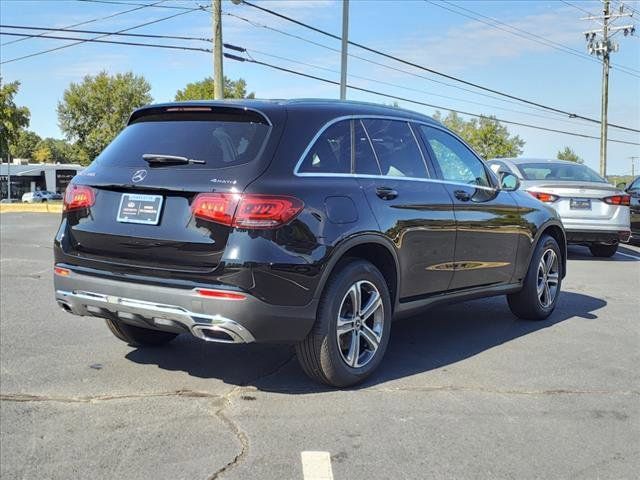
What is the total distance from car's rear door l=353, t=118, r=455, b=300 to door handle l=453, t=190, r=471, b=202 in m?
0.16

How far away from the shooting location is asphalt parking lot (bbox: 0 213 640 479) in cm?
324

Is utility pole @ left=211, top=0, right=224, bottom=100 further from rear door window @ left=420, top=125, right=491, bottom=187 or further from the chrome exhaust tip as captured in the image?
the chrome exhaust tip

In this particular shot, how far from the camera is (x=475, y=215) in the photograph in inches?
213

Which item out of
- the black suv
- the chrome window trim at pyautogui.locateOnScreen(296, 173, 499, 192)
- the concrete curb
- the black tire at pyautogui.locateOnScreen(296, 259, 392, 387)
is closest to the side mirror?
the chrome window trim at pyautogui.locateOnScreen(296, 173, 499, 192)

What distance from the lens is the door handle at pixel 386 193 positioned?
4438 mm

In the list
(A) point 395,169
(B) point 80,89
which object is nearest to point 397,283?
(A) point 395,169

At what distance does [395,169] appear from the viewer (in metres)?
4.74

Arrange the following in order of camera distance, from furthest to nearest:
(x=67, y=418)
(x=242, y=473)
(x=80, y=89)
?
(x=80, y=89) → (x=67, y=418) → (x=242, y=473)

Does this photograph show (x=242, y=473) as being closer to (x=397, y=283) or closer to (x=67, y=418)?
(x=67, y=418)

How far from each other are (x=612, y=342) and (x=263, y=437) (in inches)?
140

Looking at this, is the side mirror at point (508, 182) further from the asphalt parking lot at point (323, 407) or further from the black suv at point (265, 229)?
the asphalt parking lot at point (323, 407)

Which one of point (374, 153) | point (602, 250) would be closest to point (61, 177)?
point (602, 250)

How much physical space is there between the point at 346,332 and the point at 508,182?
261cm

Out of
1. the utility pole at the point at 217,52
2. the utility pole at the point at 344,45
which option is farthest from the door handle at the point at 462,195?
the utility pole at the point at 217,52
